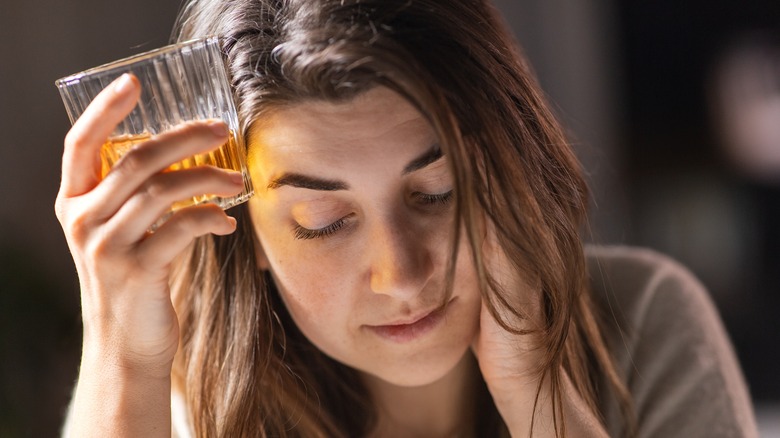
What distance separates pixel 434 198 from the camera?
3.09 ft

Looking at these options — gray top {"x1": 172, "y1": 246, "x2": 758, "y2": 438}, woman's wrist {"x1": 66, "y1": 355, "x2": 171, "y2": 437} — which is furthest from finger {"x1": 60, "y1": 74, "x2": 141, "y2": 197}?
gray top {"x1": 172, "y1": 246, "x2": 758, "y2": 438}

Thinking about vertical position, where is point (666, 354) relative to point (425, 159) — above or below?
below

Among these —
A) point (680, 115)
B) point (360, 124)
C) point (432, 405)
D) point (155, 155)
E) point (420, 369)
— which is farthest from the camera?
point (680, 115)

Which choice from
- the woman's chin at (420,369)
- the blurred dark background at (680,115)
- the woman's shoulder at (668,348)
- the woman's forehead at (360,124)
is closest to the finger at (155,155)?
the woman's forehead at (360,124)

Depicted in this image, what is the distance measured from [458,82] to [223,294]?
A: 48cm

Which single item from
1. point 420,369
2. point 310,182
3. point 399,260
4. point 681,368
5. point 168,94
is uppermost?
point 168,94

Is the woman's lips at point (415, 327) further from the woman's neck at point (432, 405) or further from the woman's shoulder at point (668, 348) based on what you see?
the woman's shoulder at point (668, 348)

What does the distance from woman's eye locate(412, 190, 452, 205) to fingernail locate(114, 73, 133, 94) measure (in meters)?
0.32

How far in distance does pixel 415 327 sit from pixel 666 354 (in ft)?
1.62

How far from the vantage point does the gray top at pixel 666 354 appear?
3.96ft

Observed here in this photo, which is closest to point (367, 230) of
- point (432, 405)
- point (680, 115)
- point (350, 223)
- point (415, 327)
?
point (350, 223)

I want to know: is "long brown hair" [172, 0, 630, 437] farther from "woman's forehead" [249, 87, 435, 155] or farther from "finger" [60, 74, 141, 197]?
"finger" [60, 74, 141, 197]

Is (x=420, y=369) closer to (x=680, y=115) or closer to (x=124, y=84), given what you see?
(x=124, y=84)

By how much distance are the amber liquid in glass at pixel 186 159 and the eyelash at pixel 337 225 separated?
0.13 m
